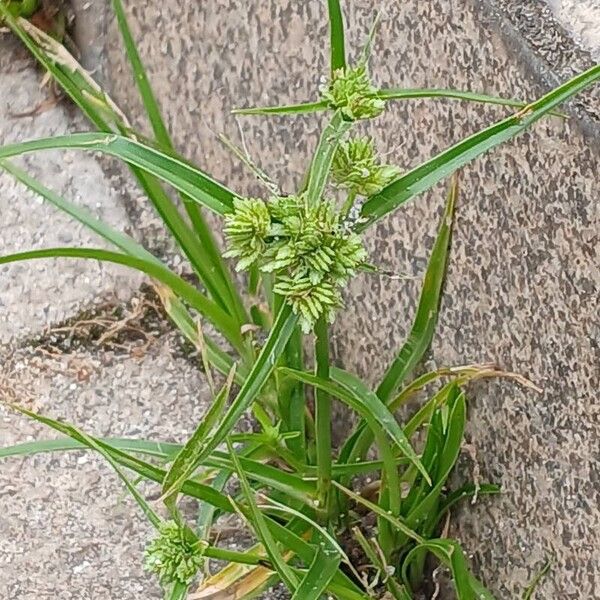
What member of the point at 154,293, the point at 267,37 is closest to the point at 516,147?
the point at 267,37

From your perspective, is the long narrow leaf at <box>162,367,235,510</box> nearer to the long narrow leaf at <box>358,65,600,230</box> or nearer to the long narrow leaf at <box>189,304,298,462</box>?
the long narrow leaf at <box>189,304,298,462</box>

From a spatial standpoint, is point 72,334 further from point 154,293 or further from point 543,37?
point 543,37

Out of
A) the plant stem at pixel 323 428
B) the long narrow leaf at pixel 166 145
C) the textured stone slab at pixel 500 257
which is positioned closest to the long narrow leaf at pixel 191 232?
the long narrow leaf at pixel 166 145

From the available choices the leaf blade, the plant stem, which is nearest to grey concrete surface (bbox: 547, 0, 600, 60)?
the leaf blade

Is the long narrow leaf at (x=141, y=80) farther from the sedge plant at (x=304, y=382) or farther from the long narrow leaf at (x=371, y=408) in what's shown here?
the long narrow leaf at (x=371, y=408)

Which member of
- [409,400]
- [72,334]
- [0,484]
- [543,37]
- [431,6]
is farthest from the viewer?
[72,334]
